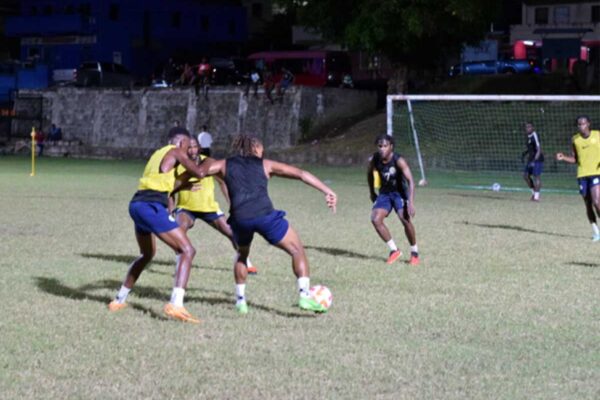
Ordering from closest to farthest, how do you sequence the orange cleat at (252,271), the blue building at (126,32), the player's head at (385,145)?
the orange cleat at (252,271), the player's head at (385,145), the blue building at (126,32)

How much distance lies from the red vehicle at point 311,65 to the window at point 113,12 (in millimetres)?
19209

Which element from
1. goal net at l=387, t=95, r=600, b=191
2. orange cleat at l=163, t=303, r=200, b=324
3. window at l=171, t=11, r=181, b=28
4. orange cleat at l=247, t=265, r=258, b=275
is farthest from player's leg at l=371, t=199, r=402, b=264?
window at l=171, t=11, r=181, b=28

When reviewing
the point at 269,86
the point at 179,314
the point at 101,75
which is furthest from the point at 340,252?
the point at 101,75

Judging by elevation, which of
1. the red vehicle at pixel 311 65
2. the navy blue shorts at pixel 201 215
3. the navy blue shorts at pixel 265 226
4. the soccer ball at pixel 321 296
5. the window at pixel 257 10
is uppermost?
the window at pixel 257 10

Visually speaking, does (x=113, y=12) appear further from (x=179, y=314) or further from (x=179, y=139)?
(x=179, y=314)

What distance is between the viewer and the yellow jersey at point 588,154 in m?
18.0

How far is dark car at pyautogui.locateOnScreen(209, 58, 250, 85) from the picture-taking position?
189 ft

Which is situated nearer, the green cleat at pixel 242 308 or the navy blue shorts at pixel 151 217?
the navy blue shorts at pixel 151 217

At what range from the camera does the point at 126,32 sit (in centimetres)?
7756

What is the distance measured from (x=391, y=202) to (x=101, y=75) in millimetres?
49224

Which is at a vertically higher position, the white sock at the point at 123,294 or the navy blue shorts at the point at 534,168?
the white sock at the point at 123,294

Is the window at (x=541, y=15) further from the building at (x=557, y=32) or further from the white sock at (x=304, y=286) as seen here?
the white sock at (x=304, y=286)

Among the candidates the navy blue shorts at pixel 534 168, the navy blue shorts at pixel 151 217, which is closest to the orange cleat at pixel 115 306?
the navy blue shorts at pixel 151 217

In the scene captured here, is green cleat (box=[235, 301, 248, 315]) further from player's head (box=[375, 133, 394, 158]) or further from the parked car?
the parked car
